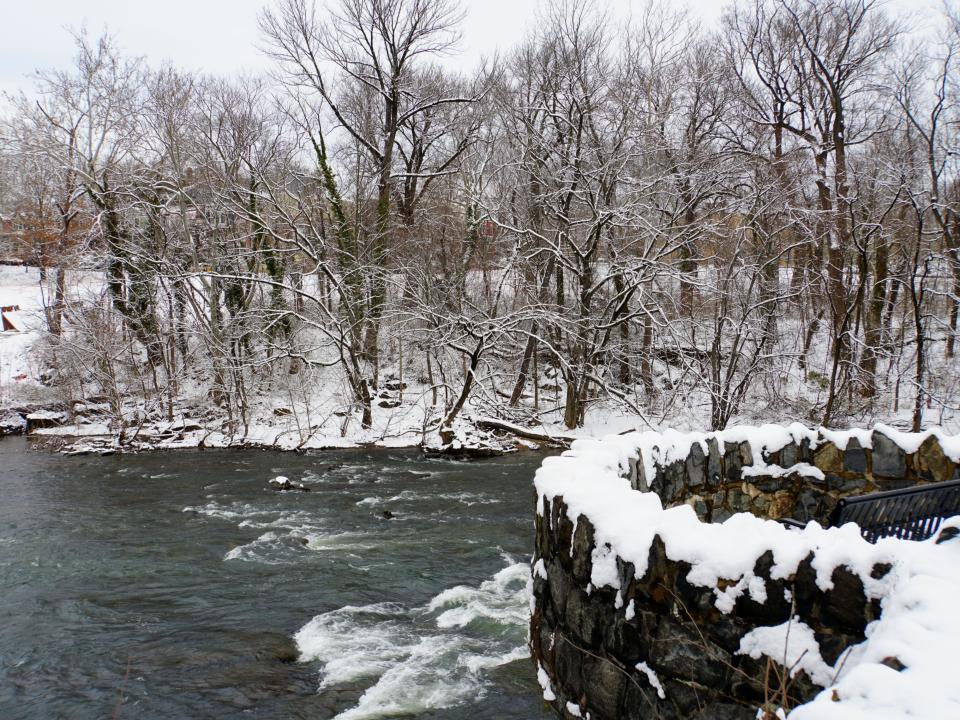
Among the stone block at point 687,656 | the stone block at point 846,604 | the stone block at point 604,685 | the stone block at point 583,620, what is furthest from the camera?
the stone block at point 583,620

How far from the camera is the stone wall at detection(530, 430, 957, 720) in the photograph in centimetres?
252

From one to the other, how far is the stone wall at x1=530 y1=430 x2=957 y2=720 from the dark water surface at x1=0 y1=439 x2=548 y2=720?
4.05 feet

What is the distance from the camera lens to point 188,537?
941cm

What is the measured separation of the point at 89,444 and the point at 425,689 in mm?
14520

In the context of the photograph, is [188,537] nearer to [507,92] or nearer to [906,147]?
[507,92]

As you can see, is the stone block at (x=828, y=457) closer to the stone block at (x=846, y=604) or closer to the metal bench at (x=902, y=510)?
the metal bench at (x=902, y=510)

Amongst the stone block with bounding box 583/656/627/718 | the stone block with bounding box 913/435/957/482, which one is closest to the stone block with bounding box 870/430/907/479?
the stone block with bounding box 913/435/957/482

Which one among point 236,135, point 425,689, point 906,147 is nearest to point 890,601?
point 425,689

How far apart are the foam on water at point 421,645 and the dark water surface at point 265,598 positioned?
0.02 m

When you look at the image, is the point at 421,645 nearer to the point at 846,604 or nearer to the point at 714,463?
the point at 714,463

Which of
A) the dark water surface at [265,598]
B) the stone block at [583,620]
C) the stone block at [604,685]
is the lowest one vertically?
the dark water surface at [265,598]

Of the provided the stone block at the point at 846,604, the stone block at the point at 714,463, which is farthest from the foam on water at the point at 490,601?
the stone block at the point at 846,604

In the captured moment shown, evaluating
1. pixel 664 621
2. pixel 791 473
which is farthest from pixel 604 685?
pixel 791 473

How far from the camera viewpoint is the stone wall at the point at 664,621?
8.27ft
